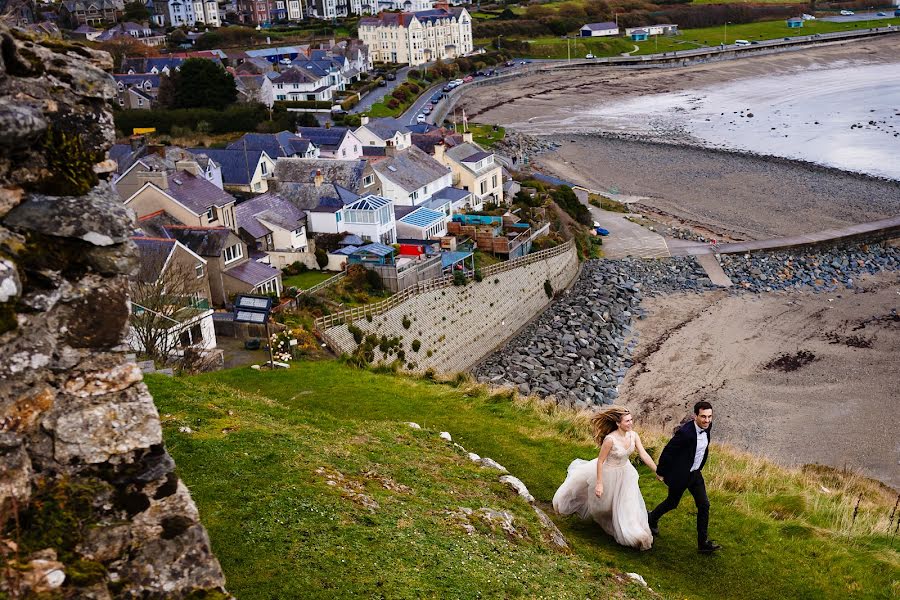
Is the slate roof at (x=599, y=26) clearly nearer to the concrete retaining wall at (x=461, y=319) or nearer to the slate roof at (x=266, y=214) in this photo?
the concrete retaining wall at (x=461, y=319)

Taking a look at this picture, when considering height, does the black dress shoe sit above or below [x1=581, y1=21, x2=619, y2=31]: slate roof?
below

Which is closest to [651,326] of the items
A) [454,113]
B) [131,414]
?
[131,414]

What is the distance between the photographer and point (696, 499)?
1169 cm

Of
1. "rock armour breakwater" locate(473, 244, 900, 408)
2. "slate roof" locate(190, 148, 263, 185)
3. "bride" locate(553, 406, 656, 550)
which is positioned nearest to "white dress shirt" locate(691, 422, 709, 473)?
"bride" locate(553, 406, 656, 550)

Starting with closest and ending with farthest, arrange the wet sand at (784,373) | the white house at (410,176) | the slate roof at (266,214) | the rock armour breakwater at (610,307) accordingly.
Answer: the wet sand at (784,373), the rock armour breakwater at (610,307), the slate roof at (266,214), the white house at (410,176)

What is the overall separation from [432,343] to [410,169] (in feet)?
58.7

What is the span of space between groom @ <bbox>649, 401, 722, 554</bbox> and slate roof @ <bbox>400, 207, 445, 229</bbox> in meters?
32.7

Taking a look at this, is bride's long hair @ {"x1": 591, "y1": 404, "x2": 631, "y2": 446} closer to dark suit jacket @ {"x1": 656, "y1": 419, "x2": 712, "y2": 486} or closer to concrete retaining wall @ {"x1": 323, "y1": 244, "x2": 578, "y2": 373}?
dark suit jacket @ {"x1": 656, "y1": 419, "x2": 712, "y2": 486}

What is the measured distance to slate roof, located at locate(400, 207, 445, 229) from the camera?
1727 inches

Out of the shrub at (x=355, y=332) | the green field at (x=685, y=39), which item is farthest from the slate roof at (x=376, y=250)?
the green field at (x=685, y=39)

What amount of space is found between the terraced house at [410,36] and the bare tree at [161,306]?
10307 cm

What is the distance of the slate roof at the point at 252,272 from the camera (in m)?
33.4

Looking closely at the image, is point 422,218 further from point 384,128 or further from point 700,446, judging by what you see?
point 700,446

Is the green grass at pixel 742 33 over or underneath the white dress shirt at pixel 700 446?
over
